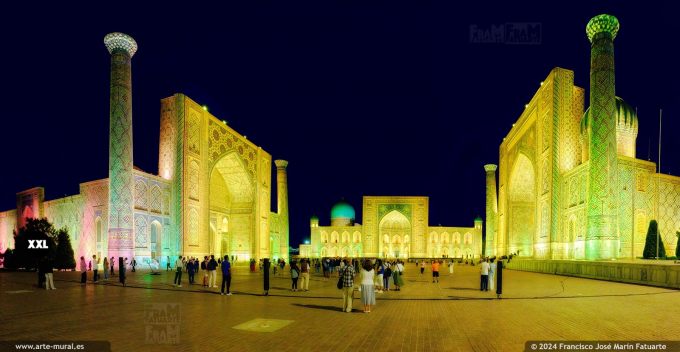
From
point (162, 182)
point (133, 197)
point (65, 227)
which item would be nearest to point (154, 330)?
point (133, 197)

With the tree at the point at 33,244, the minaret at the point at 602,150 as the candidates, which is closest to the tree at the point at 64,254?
the tree at the point at 33,244

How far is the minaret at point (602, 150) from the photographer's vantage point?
22125 millimetres

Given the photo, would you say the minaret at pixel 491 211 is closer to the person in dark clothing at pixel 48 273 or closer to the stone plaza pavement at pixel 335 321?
the stone plaza pavement at pixel 335 321

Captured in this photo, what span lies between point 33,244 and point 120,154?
9.47 meters

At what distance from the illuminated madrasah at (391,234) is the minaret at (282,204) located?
626 inches

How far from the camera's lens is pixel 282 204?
1948 inches

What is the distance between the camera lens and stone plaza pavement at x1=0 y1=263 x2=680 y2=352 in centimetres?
632

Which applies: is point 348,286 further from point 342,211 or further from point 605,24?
point 342,211

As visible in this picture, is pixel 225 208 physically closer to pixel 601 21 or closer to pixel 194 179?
pixel 194 179

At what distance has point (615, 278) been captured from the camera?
719 inches

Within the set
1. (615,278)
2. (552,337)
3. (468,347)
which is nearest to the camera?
(468,347)

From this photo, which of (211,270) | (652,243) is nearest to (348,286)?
(211,270)

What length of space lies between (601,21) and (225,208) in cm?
3196

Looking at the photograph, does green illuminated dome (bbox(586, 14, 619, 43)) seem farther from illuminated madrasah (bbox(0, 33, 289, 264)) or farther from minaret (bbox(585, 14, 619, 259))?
illuminated madrasah (bbox(0, 33, 289, 264))
